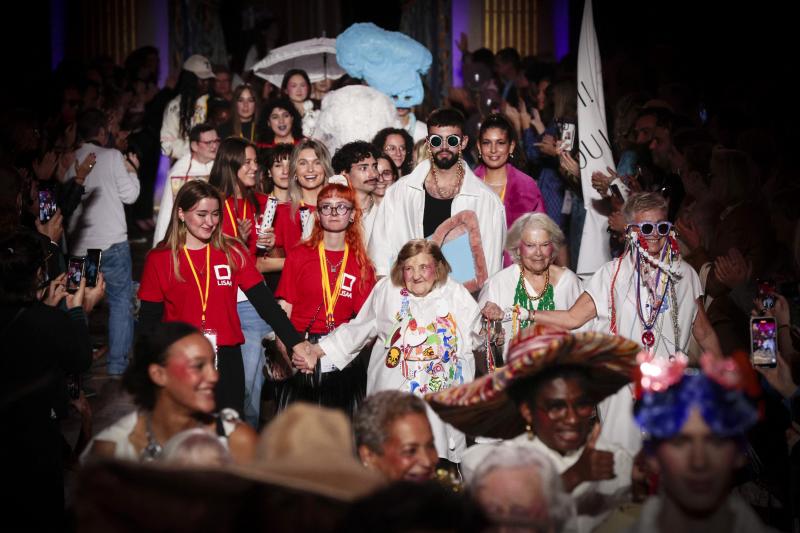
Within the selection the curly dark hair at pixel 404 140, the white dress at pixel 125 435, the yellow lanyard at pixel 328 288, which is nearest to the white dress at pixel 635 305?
the yellow lanyard at pixel 328 288

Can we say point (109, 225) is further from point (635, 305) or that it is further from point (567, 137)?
point (635, 305)

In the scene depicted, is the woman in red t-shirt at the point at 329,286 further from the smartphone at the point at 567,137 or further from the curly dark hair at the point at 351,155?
the smartphone at the point at 567,137

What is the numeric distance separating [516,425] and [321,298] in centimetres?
248

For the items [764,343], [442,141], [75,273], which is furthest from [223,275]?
[764,343]

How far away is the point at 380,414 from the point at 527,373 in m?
0.61

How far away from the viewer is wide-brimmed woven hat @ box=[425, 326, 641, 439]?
4.40 metres

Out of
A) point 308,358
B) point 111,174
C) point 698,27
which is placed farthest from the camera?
point 698,27

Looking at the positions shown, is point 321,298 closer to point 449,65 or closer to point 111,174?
point 111,174

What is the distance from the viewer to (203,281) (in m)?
6.51

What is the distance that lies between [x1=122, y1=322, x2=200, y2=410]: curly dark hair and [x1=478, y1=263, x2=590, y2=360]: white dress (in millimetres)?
2562

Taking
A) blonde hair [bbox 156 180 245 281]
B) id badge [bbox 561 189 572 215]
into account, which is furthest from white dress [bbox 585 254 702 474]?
id badge [bbox 561 189 572 215]

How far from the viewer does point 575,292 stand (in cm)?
697

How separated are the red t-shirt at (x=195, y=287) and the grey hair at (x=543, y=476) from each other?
285cm

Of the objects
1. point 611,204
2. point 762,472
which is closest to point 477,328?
point 762,472
